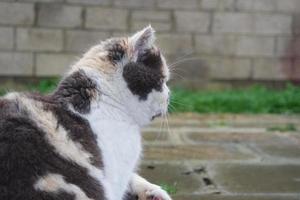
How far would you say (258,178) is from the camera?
3.83 meters

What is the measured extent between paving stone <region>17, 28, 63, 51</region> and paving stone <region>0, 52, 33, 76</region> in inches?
4.3

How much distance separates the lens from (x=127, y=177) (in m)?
2.49

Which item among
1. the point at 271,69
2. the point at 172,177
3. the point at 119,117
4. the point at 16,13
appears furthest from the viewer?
the point at 271,69

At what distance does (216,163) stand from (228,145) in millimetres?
793

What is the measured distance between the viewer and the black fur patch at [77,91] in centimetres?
238

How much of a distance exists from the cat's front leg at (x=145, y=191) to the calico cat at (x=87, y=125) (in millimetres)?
331

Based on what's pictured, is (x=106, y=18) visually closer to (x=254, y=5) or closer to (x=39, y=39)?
(x=39, y=39)

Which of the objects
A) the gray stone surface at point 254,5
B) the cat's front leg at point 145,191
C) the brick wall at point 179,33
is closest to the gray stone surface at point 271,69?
the brick wall at point 179,33

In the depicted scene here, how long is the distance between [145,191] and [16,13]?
4877 mm

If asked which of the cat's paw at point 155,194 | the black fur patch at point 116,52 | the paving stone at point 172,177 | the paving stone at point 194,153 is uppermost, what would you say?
the black fur patch at point 116,52

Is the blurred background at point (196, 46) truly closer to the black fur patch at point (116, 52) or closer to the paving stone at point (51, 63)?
the paving stone at point (51, 63)

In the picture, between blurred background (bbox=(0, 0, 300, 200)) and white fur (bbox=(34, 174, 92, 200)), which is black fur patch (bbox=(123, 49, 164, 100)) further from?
blurred background (bbox=(0, 0, 300, 200))

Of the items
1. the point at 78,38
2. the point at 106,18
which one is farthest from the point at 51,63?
the point at 106,18

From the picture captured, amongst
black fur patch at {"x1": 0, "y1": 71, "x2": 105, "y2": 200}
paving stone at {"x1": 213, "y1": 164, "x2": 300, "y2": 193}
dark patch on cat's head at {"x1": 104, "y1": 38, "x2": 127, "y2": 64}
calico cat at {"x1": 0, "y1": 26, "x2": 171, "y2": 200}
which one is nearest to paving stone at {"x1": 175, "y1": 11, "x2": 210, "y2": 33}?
paving stone at {"x1": 213, "y1": 164, "x2": 300, "y2": 193}
